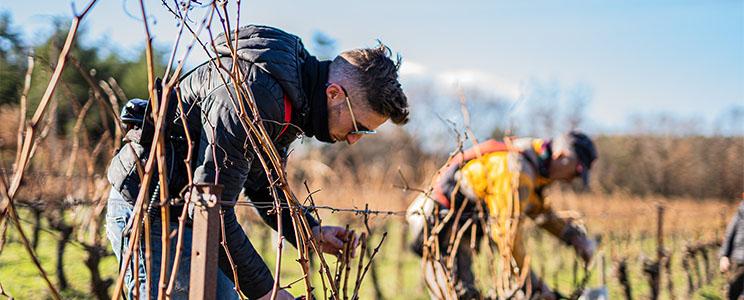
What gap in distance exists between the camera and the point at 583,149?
13.9ft

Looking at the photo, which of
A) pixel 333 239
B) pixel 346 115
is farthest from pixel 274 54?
pixel 333 239

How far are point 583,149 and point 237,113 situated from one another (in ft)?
10.1

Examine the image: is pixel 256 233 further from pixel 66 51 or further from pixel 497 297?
pixel 66 51

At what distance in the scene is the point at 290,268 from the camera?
809 centimetres

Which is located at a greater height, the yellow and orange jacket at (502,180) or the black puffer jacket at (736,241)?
the yellow and orange jacket at (502,180)

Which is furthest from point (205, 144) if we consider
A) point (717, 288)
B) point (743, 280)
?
point (717, 288)

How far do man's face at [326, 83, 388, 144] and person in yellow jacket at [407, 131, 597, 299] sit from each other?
1427 millimetres

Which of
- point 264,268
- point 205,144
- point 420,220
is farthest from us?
point 420,220

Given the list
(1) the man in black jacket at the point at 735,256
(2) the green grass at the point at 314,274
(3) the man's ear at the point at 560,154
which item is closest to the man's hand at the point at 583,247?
(2) the green grass at the point at 314,274

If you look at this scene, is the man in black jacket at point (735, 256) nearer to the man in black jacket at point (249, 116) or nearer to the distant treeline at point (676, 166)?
the man in black jacket at point (249, 116)

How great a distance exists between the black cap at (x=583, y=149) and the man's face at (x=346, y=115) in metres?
2.42

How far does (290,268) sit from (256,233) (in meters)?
2.75

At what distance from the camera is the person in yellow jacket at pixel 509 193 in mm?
3699

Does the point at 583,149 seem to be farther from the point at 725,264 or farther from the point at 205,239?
the point at 205,239
